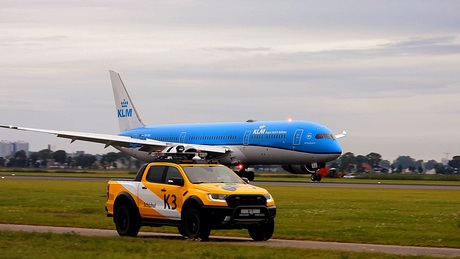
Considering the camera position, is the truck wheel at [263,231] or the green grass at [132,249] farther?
the truck wheel at [263,231]

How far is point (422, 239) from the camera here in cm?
2506

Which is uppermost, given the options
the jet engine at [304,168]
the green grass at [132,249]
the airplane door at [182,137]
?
the airplane door at [182,137]

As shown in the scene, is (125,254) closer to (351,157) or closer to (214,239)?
(214,239)

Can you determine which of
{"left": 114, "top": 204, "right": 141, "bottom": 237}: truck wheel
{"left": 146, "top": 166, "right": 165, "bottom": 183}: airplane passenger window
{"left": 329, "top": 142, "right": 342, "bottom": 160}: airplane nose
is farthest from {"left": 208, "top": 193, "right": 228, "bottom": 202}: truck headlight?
{"left": 329, "top": 142, "right": 342, "bottom": 160}: airplane nose

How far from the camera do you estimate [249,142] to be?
7212cm

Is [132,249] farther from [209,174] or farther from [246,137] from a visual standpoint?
[246,137]

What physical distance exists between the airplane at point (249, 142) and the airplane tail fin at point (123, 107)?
5534 mm

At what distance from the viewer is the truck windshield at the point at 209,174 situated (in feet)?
80.4

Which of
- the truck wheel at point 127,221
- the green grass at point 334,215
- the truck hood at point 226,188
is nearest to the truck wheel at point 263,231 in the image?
the truck hood at point 226,188

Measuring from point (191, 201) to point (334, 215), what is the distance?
409 inches

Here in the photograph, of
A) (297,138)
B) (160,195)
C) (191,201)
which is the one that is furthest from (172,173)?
(297,138)

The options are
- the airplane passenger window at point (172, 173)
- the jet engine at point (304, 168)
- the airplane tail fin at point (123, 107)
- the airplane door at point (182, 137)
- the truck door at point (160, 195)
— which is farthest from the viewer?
the airplane tail fin at point (123, 107)

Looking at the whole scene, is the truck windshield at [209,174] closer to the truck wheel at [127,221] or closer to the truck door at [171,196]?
the truck door at [171,196]

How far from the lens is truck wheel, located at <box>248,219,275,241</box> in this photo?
24.2m
